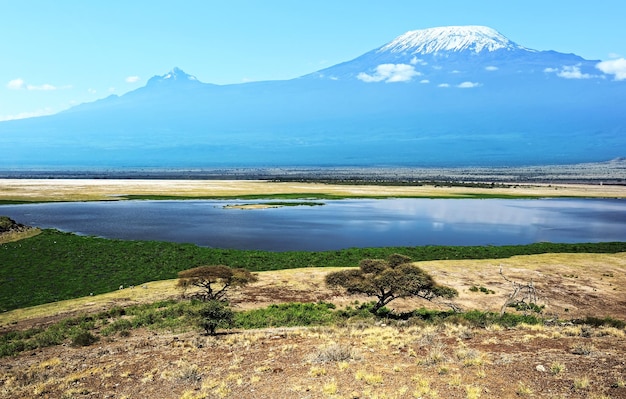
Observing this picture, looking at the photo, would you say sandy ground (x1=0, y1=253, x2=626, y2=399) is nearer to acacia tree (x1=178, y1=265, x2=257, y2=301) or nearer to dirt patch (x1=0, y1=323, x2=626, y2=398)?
dirt patch (x1=0, y1=323, x2=626, y2=398)

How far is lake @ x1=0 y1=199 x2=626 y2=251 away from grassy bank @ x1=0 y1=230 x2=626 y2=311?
4.19 meters

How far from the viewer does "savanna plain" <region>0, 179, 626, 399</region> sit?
13.3m

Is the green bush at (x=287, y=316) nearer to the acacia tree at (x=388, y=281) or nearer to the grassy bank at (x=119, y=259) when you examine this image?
the acacia tree at (x=388, y=281)

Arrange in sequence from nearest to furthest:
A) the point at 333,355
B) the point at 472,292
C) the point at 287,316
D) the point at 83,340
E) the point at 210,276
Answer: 1. the point at 333,355
2. the point at 83,340
3. the point at 287,316
4. the point at 210,276
5. the point at 472,292

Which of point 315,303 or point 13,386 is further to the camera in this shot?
point 315,303

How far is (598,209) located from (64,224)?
283 feet

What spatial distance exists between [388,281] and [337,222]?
39009 millimetres

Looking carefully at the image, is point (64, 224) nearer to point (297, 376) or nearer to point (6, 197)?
point (6, 197)

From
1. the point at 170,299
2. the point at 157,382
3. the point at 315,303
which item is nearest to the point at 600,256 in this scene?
the point at 315,303

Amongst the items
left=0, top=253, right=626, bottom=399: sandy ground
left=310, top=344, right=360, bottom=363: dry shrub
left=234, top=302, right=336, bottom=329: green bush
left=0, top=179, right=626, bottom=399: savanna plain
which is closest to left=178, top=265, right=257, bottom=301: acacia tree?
left=0, top=179, right=626, bottom=399: savanna plain

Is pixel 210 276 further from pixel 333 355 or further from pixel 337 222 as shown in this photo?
pixel 337 222

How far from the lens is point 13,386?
14.4 meters

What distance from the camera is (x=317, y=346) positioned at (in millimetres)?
17141

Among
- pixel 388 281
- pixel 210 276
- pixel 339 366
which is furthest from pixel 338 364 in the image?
pixel 210 276
